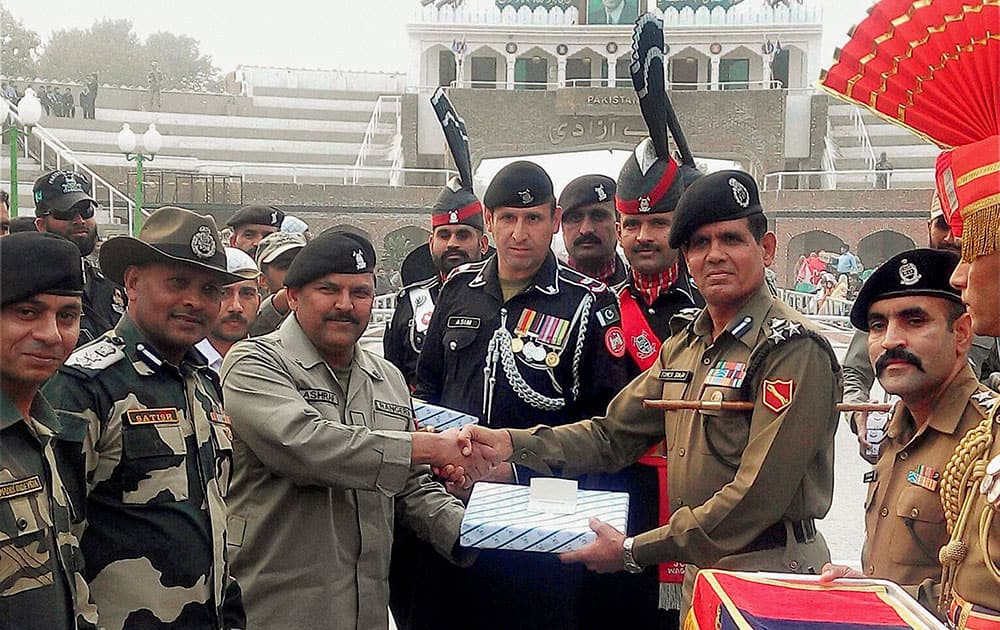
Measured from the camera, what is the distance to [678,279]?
14.4 feet

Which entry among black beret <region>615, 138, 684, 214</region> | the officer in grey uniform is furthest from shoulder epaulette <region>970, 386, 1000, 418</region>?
black beret <region>615, 138, 684, 214</region>

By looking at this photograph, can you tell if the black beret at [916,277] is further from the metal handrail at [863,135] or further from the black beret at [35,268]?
the metal handrail at [863,135]

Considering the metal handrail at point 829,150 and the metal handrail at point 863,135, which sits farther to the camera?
the metal handrail at point 829,150

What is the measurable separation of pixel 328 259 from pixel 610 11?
4403cm

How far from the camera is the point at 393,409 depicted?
140 inches

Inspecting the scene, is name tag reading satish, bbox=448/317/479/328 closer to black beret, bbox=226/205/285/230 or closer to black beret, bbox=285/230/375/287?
black beret, bbox=285/230/375/287

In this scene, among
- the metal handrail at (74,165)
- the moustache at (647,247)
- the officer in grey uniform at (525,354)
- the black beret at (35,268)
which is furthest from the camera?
the metal handrail at (74,165)

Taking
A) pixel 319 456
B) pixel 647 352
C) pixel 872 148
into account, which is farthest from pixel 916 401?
pixel 872 148

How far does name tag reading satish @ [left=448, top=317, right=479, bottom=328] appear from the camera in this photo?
14.0 ft

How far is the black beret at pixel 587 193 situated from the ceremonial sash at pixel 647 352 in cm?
66

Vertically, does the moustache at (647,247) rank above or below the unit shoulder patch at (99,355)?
above

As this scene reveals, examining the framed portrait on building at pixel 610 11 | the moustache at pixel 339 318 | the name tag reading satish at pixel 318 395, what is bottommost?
the name tag reading satish at pixel 318 395

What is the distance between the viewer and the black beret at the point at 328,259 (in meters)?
3.41

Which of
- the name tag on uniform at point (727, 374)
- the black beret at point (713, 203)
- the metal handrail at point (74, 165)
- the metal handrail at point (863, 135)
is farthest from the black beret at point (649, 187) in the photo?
the metal handrail at point (863, 135)
